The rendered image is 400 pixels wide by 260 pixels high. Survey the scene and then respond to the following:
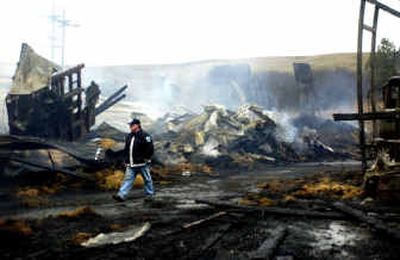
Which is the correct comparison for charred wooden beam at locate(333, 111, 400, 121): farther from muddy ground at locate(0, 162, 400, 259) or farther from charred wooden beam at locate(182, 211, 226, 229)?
charred wooden beam at locate(182, 211, 226, 229)

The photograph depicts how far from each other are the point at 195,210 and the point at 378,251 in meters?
4.06

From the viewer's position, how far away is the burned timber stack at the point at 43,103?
16625 mm

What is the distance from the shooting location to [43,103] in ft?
55.2

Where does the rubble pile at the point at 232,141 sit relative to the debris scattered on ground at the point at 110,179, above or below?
above

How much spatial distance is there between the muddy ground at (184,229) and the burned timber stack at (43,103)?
582 cm

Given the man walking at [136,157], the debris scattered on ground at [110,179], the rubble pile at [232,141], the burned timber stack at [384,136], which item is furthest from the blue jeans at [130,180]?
the rubble pile at [232,141]

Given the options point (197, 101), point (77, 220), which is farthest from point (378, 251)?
point (197, 101)

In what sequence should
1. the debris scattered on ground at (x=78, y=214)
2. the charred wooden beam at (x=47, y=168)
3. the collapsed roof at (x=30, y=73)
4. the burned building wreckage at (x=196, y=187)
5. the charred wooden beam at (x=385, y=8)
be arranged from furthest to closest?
the collapsed roof at (x=30, y=73) < the charred wooden beam at (x=47, y=168) < the charred wooden beam at (x=385, y=8) < the debris scattered on ground at (x=78, y=214) < the burned building wreckage at (x=196, y=187)

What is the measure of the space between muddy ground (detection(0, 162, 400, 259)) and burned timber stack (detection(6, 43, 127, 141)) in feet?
19.1

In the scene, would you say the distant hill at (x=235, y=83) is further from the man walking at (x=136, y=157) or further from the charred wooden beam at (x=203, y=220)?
the charred wooden beam at (x=203, y=220)

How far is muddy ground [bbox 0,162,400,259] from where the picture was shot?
229 inches

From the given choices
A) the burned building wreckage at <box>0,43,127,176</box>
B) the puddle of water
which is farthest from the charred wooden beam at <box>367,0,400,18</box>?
the burned building wreckage at <box>0,43,127,176</box>

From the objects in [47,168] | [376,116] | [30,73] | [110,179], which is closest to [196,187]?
[110,179]

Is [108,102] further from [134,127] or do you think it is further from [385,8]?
[385,8]
